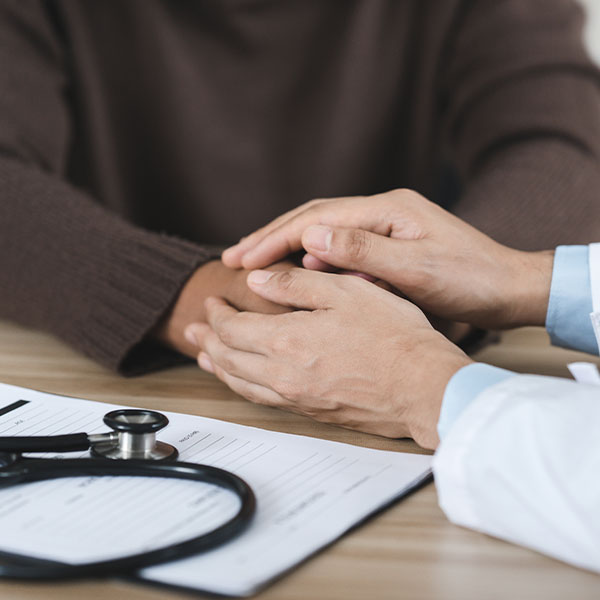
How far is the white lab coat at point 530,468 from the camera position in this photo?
1.30 feet

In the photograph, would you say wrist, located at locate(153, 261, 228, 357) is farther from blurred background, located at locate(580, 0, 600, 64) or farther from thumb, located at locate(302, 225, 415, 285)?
blurred background, located at locate(580, 0, 600, 64)

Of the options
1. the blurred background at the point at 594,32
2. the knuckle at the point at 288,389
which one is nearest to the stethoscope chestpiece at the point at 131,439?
the knuckle at the point at 288,389

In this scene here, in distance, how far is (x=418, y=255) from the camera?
0.71 meters

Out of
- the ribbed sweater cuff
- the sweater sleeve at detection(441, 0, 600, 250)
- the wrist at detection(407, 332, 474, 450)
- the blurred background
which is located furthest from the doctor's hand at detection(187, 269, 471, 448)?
the blurred background

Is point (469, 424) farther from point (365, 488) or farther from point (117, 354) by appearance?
point (117, 354)

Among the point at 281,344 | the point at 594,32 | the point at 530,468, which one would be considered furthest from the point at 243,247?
the point at 594,32

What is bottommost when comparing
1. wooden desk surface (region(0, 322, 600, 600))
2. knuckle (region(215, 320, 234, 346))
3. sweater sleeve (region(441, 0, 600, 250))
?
wooden desk surface (region(0, 322, 600, 600))

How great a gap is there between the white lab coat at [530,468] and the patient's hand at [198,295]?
0.34 meters

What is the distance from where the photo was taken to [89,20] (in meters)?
1.40

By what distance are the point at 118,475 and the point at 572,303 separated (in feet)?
1.62

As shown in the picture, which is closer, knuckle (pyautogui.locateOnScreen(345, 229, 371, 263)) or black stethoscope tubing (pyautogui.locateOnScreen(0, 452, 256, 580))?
black stethoscope tubing (pyautogui.locateOnScreen(0, 452, 256, 580))

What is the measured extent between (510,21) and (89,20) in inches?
29.8

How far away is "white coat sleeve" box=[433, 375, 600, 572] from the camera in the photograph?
397 mm

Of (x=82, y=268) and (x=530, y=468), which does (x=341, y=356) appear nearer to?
(x=530, y=468)
